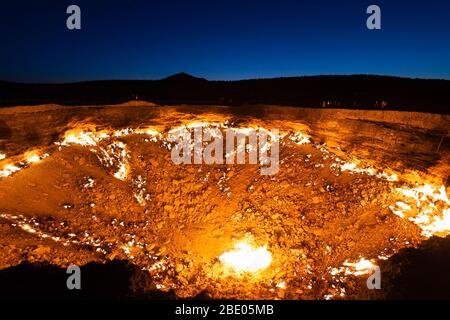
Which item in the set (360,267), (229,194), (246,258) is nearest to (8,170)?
(229,194)

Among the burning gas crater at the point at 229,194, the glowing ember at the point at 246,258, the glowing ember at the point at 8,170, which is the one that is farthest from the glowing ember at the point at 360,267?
the glowing ember at the point at 8,170

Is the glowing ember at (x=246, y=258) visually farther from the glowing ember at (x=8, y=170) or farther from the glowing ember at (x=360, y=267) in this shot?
the glowing ember at (x=8, y=170)

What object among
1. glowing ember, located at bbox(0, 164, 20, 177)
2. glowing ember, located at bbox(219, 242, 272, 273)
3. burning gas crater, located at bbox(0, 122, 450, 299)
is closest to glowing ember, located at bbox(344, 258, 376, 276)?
burning gas crater, located at bbox(0, 122, 450, 299)

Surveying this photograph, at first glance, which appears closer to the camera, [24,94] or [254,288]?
[254,288]

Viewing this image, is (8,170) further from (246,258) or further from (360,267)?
(360,267)

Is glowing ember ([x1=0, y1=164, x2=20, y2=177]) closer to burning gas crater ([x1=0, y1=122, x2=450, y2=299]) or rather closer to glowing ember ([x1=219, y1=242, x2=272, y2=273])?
burning gas crater ([x1=0, y1=122, x2=450, y2=299])
